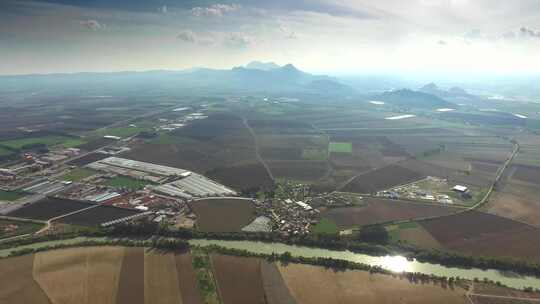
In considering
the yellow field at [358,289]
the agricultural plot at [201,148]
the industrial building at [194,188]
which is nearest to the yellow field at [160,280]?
the yellow field at [358,289]

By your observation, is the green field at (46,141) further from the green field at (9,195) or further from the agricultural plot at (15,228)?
the agricultural plot at (15,228)

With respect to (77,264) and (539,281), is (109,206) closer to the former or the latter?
(77,264)

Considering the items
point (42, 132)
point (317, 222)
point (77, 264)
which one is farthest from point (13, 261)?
point (42, 132)

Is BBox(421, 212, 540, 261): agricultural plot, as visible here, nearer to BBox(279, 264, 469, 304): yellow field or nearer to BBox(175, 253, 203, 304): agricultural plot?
BBox(279, 264, 469, 304): yellow field

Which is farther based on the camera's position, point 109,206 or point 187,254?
point 109,206

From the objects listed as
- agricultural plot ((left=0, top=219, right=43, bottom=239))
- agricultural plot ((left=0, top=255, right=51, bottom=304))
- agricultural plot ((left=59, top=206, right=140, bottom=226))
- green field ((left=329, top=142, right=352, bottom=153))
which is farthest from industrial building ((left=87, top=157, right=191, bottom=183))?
green field ((left=329, top=142, right=352, bottom=153))

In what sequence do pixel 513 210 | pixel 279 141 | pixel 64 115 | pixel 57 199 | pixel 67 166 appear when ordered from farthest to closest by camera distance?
pixel 64 115
pixel 279 141
pixel 67 166
pixel 57 199
pixel 513 210
